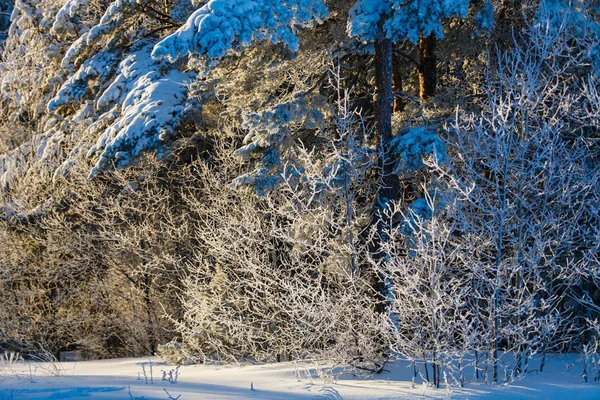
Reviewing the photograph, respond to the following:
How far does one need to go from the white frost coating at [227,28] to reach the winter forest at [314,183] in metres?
0.03

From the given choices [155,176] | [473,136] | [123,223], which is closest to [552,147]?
[473,136]

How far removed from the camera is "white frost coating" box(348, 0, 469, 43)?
8094 millimetres

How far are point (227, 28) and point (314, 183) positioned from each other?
8.08 ft

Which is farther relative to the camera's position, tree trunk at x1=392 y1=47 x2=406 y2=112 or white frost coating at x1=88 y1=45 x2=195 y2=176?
tree trunk at x1=392 y1=47 x2=406 y2=112

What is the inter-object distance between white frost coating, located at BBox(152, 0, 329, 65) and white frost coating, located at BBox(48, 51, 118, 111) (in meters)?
7.47

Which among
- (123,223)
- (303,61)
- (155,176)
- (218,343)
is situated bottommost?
(218,343)

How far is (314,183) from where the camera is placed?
348 inches

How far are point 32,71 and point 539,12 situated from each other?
14.7 meters

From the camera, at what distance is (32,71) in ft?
60.8

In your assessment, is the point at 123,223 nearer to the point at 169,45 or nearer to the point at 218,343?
the point at 218,343

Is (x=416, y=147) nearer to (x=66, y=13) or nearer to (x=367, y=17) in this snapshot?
(x=367, y=17)

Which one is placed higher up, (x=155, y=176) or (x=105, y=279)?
(x=155, y=176)

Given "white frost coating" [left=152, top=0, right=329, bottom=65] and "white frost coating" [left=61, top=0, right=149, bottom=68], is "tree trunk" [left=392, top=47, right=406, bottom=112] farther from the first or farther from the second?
"white frost coating" [left=61, top=0, right=149, bottom=68]

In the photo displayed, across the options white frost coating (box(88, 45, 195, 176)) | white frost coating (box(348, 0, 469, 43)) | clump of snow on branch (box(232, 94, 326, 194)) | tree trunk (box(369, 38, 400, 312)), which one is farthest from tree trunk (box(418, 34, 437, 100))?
white frost coating (box(88, 45, 195, 176))
